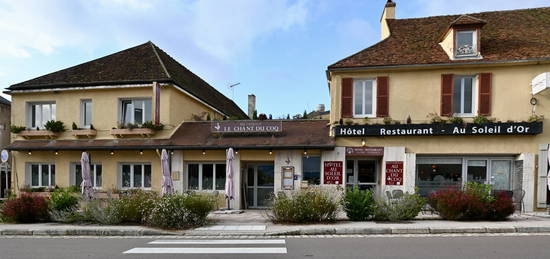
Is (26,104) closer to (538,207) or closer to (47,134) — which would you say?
(47,134)

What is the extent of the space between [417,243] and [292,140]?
6.98 meters

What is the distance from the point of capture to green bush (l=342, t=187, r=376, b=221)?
1007cm

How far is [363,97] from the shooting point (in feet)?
43.6

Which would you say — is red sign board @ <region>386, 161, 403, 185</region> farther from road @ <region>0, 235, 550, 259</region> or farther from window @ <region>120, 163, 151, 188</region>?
window @ <region>120, 163, 151, 188</region>

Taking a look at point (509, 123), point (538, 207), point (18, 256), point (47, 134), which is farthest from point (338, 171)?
point (47, 134)

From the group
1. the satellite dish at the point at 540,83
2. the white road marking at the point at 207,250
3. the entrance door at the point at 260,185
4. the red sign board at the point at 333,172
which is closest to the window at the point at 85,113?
the entrance door at the point at 260,185

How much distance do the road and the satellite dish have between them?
5787mm

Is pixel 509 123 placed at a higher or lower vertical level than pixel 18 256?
higher

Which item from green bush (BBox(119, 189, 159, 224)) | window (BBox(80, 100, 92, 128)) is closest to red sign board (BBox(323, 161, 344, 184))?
green bush (BBox(119, 189, 159, 224))

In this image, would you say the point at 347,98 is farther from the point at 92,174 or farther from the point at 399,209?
the point at 92,174

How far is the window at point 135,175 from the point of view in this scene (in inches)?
575

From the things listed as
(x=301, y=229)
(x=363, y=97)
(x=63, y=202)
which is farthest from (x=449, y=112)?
(x=63, y=202)

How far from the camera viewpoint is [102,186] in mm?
14617

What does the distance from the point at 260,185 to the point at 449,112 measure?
840cm
